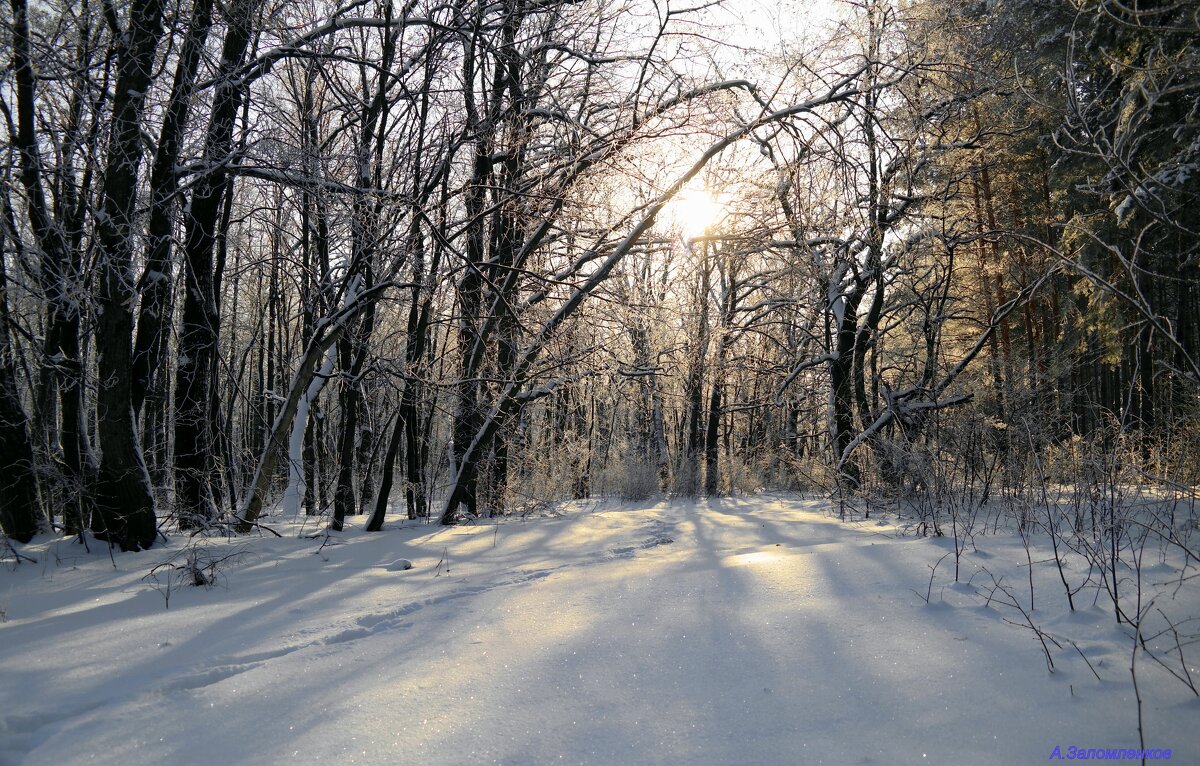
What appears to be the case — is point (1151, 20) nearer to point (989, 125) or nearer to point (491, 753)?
point (989, 125)

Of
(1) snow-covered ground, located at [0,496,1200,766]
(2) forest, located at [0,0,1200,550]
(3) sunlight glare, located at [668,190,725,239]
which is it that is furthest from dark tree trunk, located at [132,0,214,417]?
(3) sunlight glare, located at [668,190,725,239]

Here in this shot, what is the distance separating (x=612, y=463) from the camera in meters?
15.9

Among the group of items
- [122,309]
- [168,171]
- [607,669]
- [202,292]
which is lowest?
[607,669]

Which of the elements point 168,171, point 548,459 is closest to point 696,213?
point 168,171

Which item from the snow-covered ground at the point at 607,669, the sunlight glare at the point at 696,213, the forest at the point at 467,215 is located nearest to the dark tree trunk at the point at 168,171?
the forest at the point at 467,215

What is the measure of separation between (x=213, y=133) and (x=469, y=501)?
5082 millimetres

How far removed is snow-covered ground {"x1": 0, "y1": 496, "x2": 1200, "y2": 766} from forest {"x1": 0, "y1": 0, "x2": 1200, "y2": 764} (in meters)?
0.02

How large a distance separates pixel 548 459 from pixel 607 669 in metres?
9.50

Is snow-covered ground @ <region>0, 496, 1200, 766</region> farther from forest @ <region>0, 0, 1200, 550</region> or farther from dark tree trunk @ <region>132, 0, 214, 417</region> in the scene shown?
dark tree trunk @ <region>132, 0, 214, 417</region>

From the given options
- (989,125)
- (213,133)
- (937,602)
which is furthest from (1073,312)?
(213,133)

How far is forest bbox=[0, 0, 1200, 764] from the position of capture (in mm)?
1979

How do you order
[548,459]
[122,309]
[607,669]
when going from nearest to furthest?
[607,669] < [122,309] < [548,459]

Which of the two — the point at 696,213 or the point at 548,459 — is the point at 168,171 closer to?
the point at 696,213

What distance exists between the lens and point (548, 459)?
11703 millimetres
